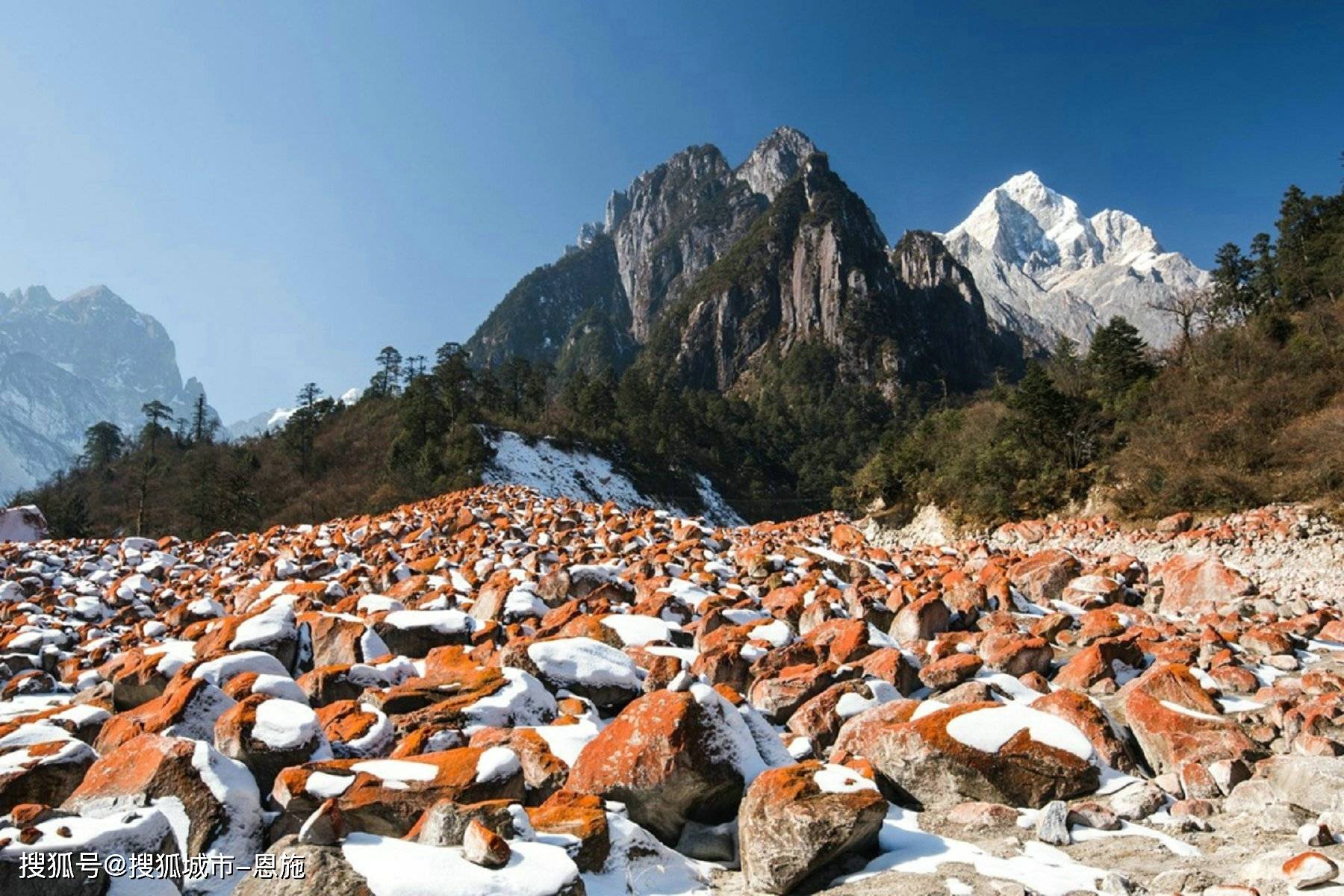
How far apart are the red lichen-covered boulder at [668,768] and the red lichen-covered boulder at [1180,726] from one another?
3.57 meters

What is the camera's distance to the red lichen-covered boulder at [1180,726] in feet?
16.8

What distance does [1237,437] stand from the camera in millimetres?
20531

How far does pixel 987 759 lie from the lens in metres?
5.00

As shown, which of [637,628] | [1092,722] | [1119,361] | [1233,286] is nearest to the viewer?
[1092,722]

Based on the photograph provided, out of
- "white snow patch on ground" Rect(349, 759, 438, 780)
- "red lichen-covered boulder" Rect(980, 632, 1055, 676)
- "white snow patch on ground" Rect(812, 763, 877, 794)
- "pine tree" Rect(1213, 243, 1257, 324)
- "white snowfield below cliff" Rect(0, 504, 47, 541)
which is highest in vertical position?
"pine tree" Rect(1213, 243, 1257, 324)

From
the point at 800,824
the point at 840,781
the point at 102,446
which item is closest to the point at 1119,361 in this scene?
the point at 840,781

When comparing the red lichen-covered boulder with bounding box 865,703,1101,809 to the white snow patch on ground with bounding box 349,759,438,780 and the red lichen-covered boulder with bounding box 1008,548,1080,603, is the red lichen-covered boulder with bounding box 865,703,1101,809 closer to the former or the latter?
the white snow patch on ground with bounding box 349,759,438,780

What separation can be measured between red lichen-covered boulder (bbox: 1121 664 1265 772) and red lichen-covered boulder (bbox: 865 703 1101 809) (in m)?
0.78

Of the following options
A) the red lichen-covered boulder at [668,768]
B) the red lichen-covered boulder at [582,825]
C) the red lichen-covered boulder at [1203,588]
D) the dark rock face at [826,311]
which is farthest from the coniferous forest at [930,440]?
the dark rock face at [826,311]

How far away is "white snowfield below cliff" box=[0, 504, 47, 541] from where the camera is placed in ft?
94.2

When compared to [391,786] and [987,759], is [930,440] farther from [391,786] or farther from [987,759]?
[391,786]

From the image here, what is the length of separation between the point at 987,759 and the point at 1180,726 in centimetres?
189

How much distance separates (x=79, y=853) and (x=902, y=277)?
175160 mm

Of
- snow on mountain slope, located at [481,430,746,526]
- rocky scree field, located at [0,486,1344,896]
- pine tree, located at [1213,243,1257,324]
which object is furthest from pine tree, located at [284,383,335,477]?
pine tree, located at [1213,243,1257,324]
